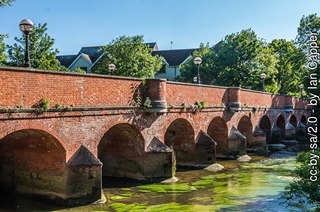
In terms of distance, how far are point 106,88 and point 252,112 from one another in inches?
632

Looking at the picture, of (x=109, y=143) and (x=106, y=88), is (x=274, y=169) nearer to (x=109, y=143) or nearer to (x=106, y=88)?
(x=109, y=143)

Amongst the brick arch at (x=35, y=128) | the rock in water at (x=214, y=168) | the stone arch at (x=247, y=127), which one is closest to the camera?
the brick arch at (x=35, y=128)

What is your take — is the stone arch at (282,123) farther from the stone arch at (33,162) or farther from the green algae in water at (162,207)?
the stone arch at (33,162)

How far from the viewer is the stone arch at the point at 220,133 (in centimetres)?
2319

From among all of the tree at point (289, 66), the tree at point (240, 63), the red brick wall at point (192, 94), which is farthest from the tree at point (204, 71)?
the red brick wall at point (192, 94)

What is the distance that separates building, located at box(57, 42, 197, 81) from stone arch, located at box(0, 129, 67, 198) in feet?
109

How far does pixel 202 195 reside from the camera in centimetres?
1405

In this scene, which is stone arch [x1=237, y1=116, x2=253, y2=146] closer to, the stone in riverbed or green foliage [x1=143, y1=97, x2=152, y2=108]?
the stone in riverbed

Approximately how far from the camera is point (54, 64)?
24.6 m

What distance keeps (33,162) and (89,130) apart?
2.36 meters

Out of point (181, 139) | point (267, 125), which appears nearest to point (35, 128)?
point (181, 139)

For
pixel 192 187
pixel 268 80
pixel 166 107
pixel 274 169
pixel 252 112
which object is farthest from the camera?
pixel 268 80

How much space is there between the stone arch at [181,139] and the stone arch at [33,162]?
844 cm

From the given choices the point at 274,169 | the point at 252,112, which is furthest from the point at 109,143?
the point at 252,112
